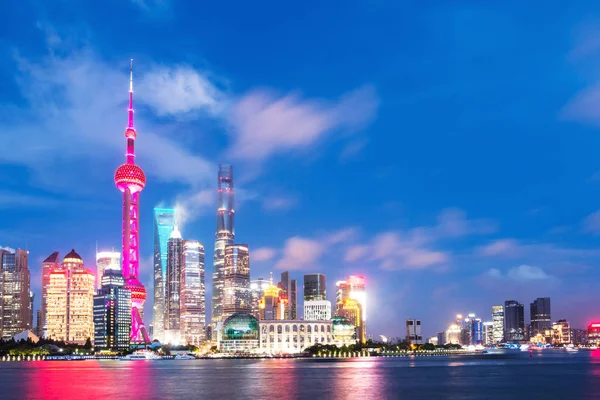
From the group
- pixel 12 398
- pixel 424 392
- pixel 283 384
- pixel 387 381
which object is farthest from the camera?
pixel 387 381

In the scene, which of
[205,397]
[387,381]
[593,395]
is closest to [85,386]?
[205,397]

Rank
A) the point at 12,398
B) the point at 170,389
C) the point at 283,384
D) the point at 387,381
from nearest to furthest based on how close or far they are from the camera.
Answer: the point at 12,398 → the point at 170,389 → the point at 283,384 → the point at 387,381

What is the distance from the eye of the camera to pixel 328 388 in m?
121

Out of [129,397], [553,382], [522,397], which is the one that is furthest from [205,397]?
[553,382]

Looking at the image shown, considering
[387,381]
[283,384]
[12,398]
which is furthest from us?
[387,381]

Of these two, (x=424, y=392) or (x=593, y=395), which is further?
(x=424, y=392)

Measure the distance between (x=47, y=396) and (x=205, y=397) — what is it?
→ 22422 millimetres

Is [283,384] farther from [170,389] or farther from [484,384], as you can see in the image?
[484,384]

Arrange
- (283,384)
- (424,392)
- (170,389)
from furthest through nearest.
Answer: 1. (283,384)
2. (170,389)
3. (424,392)

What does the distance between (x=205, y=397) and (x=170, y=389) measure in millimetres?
19583

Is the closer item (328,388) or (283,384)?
(328,388)

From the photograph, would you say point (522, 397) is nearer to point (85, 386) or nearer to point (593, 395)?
point (593, 395)

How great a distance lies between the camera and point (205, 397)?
104812 mm

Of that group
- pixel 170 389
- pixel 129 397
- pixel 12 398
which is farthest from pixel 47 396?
pixel 170 389
